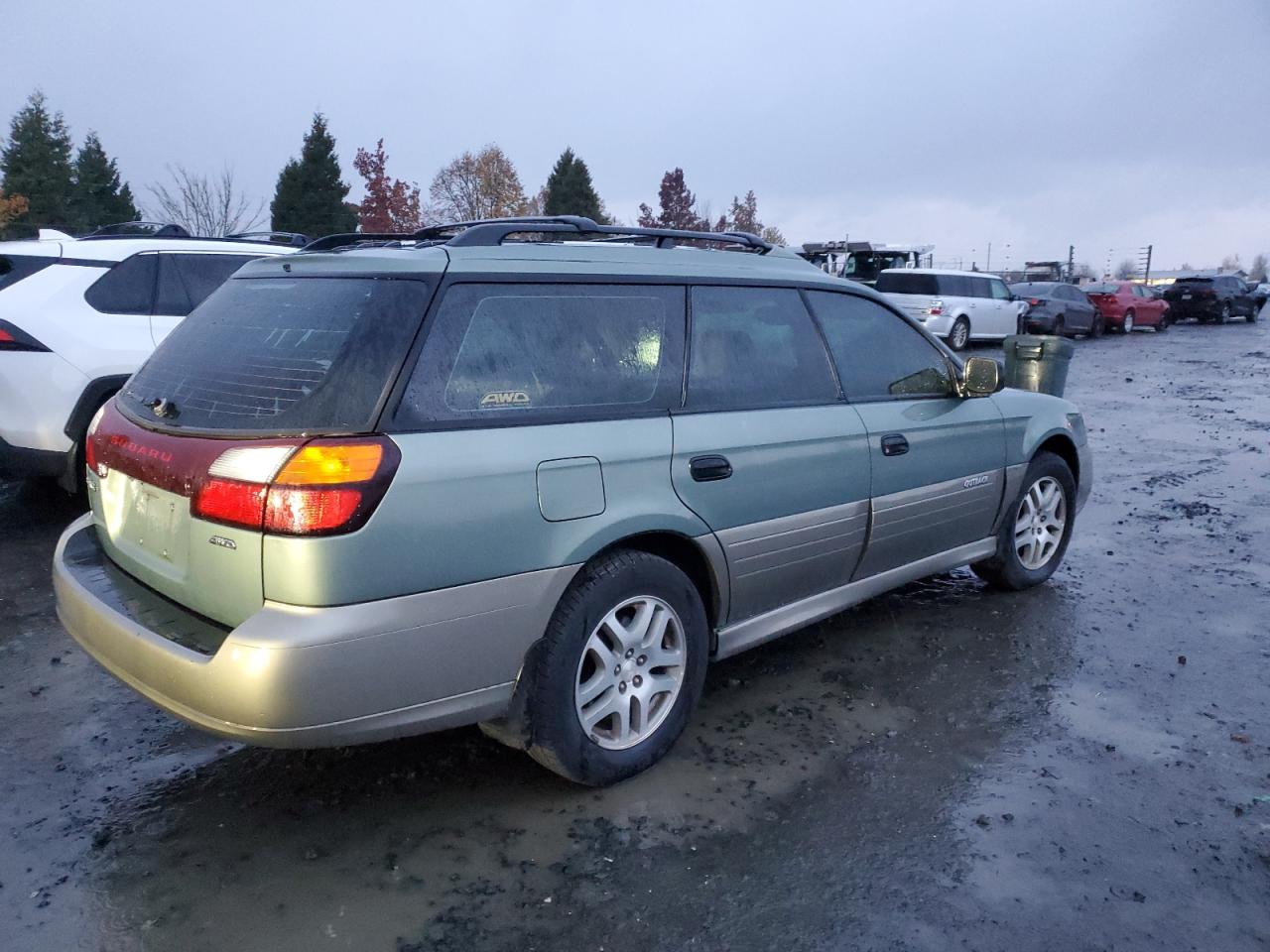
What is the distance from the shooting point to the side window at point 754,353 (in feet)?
11.7

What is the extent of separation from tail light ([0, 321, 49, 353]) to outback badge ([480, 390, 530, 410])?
13.4ft

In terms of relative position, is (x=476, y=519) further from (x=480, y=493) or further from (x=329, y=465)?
(x=329, y=465)

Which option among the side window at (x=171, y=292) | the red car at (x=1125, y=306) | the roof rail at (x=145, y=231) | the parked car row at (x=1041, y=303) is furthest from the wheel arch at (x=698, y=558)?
the red car at (x=1125, y=306)

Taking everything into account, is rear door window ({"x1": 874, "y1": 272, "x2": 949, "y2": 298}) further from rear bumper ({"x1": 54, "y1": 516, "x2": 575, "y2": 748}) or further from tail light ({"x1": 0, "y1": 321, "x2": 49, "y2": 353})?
rear bumper ({"x1": 54, "y1": 516, "x2": 575, "y2": 748})

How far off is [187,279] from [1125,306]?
94.1 feet

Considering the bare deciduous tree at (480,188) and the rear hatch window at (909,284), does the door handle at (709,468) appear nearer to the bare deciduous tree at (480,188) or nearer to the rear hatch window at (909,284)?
the rear hatch window at (909,284)

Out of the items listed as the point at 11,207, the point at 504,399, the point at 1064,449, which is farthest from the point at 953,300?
the point at 11,207

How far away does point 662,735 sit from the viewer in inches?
132

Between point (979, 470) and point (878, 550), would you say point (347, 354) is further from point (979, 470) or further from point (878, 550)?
point (979, 470)

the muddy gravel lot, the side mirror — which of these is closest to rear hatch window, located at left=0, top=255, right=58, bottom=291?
the muddy gravel lot

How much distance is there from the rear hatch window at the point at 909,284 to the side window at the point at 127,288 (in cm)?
1807

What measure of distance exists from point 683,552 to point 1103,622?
8.81ft

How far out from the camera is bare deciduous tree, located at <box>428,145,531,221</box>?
4459 centimetres

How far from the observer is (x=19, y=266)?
5859mm
